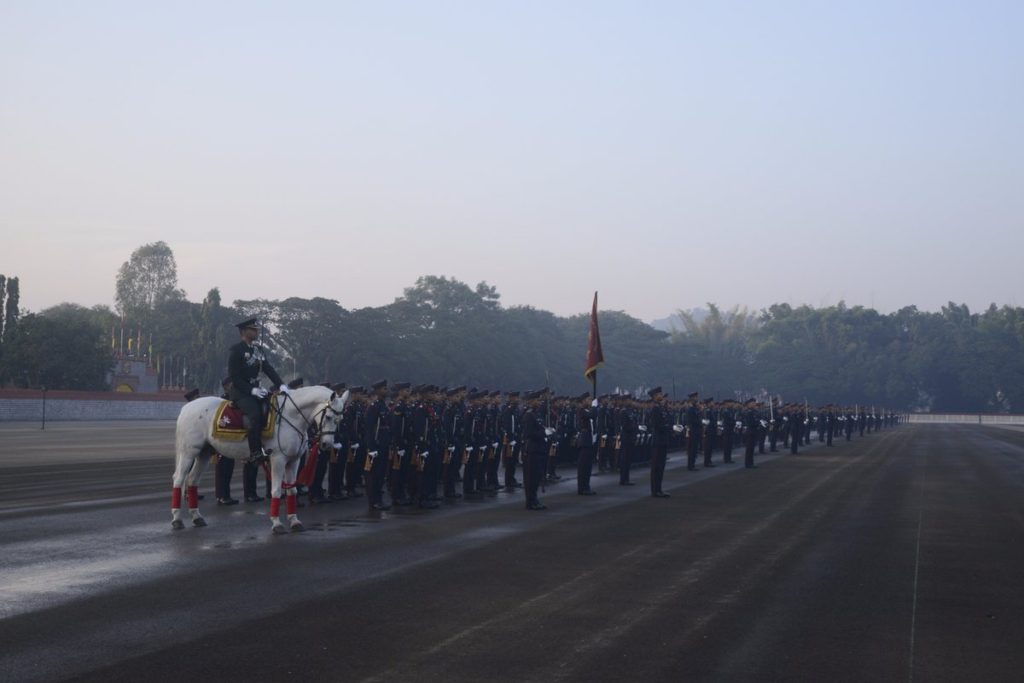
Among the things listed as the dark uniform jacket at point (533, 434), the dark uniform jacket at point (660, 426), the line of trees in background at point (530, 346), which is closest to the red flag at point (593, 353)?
the dark uniform jacket at point (660, 426)

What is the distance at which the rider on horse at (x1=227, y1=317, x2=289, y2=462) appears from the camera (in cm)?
1402

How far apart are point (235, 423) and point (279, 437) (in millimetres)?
625

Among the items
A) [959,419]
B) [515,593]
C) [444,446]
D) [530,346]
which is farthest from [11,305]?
[959,419]

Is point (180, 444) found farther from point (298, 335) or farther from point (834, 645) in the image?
point (298, 335)

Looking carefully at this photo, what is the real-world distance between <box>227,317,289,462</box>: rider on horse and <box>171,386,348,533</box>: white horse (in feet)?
0.59

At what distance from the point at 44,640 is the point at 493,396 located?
13.8m

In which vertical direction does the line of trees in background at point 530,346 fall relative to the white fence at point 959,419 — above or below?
above

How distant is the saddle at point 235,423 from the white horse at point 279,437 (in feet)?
0.16

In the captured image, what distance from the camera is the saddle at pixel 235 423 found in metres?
14.1

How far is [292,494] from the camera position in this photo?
14273 millimetres

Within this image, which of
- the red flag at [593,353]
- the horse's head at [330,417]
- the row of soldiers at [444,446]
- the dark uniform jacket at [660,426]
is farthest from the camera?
the red flag at [593,353]

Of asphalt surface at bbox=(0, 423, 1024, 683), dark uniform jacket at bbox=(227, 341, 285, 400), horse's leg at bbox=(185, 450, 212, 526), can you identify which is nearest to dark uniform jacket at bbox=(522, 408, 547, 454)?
asphalt surface at bbox=(0, 423, 1024, 683)

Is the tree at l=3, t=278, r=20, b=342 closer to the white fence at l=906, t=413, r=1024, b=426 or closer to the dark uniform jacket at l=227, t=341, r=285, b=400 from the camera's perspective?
the dark uniform jacket at l=227, t=341, r=285, b=400

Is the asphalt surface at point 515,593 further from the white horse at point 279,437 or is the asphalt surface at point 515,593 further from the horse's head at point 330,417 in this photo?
the horse's head at point 330,417
